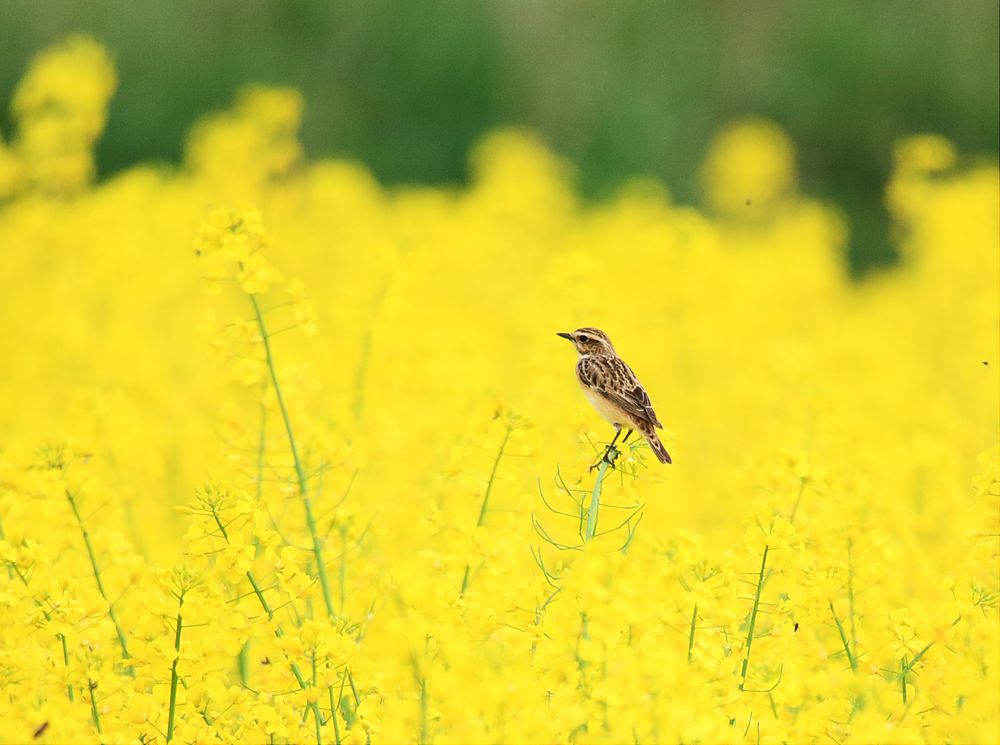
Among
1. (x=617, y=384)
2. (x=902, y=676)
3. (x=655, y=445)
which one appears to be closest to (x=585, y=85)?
(x=617, y=384)

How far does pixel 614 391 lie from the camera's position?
4336mm

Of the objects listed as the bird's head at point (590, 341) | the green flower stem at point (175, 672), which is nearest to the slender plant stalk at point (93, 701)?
the green flower stem at point (175, 672)

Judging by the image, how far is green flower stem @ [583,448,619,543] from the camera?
3729 millimetres

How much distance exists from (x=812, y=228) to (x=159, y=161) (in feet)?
29.7

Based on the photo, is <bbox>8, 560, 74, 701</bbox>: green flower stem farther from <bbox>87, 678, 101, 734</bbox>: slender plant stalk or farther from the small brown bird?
the small brown bird

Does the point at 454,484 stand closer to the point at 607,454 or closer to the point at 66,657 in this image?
the point at 607,454

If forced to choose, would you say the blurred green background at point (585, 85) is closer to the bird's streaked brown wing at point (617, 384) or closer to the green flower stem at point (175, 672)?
the bird's streaked brown wing at point (617, 384)

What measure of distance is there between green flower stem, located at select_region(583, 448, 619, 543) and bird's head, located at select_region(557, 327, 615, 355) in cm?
83

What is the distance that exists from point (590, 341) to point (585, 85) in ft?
61.2

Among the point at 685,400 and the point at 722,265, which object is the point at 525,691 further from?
the point at 722,265

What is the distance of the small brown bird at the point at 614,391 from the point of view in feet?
13.7

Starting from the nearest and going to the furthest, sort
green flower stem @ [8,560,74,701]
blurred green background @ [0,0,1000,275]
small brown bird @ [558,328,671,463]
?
green flower stem @ [8,560,74,701] < small brown bird @ [558,328,671,463] < blurred green background @ [0,0,1000,275]

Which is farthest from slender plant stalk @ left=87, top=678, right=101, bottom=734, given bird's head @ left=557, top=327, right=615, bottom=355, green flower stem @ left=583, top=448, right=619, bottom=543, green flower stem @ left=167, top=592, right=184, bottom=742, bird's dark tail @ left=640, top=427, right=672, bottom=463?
bird's head @ left=557, top=327, right=615, bottom=355

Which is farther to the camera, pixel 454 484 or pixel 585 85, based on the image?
pixel 585 85
